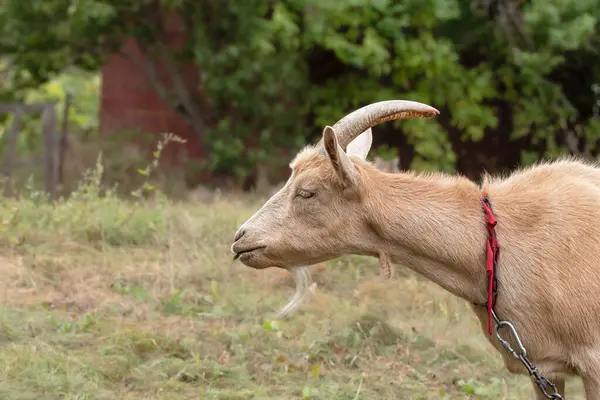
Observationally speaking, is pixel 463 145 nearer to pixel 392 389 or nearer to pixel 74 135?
pixel 74 135

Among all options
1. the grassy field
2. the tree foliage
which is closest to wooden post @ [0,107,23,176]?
the tree foliage

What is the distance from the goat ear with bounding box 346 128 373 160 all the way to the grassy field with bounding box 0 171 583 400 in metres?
1.66

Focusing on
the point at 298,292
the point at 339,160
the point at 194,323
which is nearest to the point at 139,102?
the point at 194,323

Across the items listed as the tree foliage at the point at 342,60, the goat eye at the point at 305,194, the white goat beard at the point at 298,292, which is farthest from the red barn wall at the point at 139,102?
the goat eye at the point at 305,194

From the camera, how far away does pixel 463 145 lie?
14.8 meters

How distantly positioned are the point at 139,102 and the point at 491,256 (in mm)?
11471

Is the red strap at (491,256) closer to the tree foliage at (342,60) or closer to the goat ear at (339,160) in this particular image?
the goat ear at (339,160)

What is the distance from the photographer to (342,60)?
12078 millimetres

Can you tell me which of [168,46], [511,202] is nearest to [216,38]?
[168,46]

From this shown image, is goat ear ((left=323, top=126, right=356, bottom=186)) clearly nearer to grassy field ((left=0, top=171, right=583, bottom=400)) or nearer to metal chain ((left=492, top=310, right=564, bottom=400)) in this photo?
metal chain ((left=492, top=310, right=564, bottom=400))

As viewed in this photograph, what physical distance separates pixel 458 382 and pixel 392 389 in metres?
0.54

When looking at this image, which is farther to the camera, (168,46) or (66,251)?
(168,46)

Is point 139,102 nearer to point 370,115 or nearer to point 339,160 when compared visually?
point 370,115

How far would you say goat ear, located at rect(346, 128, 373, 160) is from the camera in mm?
5297
